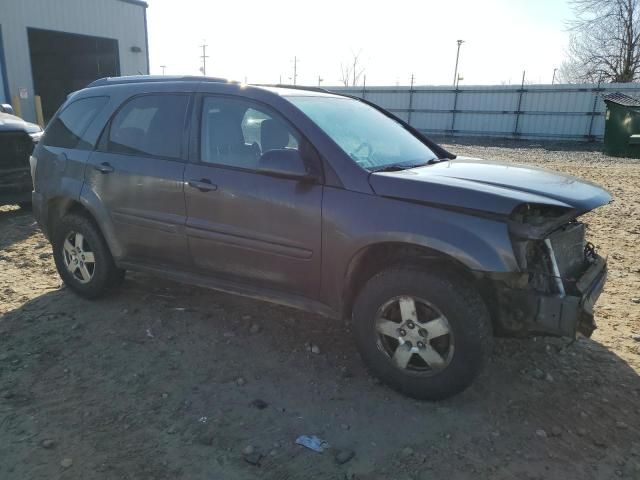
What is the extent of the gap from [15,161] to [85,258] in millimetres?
3684

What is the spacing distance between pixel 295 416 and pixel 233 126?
2006mm

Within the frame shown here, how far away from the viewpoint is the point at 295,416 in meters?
2.91

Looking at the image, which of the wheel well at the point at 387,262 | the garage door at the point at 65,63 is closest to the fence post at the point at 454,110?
the garage door at the point at 65,63

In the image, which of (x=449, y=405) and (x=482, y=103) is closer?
(x=449, y=405)

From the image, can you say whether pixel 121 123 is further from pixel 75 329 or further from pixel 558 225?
pixel 558 225

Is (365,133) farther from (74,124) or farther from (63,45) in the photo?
(63,45)

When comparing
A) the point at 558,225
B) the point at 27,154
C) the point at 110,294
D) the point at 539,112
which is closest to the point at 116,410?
the point at 110,294

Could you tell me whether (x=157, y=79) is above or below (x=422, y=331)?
above

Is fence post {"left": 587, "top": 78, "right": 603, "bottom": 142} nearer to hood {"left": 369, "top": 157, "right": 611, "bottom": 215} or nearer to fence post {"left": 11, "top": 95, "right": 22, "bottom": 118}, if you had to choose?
hood {"left": 369, "top": 157, "right": 611, "bottom": 215}

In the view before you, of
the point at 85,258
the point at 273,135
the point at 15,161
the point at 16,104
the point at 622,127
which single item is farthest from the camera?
the point at 16,104

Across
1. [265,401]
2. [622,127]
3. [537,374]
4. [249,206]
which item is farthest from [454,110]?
[265,401]

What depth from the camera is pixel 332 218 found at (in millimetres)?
3078

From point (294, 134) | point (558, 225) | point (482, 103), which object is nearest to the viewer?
point (558, 225)

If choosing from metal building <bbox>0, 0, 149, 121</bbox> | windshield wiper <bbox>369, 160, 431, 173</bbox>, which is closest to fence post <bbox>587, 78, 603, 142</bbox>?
metal building <bbox>0, 0, 149, 121</bbox>
